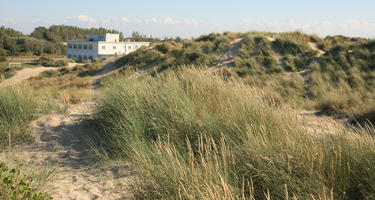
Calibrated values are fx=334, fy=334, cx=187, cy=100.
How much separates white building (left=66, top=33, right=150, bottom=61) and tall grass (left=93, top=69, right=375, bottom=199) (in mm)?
56554

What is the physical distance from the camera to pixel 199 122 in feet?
15.3

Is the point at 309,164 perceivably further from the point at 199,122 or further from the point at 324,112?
the point at 324,112

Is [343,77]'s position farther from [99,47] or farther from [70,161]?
[99,47]

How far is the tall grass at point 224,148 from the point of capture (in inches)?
107

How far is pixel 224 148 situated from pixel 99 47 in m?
61.2

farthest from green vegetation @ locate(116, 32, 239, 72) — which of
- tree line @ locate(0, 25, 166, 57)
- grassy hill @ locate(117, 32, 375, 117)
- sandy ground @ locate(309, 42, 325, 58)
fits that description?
tree line @ locate(0, 25, 166, 57)

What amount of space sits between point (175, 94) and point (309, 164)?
2969 mm

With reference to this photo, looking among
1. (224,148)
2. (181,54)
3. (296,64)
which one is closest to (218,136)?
(224,148)

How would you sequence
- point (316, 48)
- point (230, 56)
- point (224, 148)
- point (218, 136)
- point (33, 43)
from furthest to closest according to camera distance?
point (33, 43)
point (230, 56)
point (316, 48)
point (218, 136)
point (224, 148)

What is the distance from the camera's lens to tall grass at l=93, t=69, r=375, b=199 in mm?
2715

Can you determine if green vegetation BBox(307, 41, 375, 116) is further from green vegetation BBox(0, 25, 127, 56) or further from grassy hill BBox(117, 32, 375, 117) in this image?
green vegetation BBox(0, 25, 127, 56)

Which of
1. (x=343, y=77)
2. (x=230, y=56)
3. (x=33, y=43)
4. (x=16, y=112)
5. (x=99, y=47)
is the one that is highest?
(x=33, y=43)

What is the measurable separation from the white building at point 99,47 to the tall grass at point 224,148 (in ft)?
186

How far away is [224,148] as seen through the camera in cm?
335
